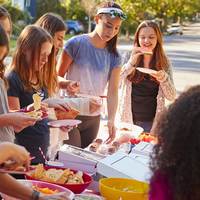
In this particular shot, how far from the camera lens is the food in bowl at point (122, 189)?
2316 millimetres

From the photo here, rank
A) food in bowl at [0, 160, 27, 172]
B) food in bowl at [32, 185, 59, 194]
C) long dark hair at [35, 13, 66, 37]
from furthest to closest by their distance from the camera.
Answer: long dark hair at [35, 13, 66, 37], food in bowl at [32, 185, 59, 194], food in bowl at [0, 160, 27, 172]

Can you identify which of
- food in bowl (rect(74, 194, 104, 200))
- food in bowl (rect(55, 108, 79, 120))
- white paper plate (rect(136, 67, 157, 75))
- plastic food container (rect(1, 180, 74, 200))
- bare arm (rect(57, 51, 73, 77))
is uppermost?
bare arm (rect(57, 51, 73, 77))

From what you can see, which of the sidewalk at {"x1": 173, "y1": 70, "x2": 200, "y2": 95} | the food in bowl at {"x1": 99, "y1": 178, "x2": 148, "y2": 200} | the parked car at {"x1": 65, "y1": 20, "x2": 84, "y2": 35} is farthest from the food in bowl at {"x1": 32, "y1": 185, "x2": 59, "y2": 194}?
the parked car at {"x1": 65, "y1": 20, "x2": 84, "y2": 35}

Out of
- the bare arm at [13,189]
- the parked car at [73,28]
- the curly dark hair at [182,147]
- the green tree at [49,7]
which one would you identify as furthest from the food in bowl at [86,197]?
the green tree at [49,7]

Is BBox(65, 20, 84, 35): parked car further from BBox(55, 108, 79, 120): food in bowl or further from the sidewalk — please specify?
BBox(55, 108, 79, 120): food in bowl

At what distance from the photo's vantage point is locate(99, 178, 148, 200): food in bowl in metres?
2.32

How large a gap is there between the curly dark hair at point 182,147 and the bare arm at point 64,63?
2379 mm

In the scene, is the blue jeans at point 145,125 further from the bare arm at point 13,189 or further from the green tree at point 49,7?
the green tree at point 49,7

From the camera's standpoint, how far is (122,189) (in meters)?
2.44

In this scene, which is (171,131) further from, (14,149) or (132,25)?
(132,25)

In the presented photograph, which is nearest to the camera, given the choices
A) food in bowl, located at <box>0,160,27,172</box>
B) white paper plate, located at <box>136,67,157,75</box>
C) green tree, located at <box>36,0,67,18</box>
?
food in bowl, located at <box>0,160,27,172</box>

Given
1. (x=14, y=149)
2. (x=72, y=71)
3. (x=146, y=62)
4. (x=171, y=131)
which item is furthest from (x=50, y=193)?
(x=146, y=62)

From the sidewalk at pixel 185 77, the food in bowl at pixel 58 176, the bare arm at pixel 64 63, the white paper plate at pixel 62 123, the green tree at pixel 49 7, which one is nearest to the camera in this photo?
the food in bowl at pixel 58 176

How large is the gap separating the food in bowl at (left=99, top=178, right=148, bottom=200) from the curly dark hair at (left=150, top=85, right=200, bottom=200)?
833 mm
